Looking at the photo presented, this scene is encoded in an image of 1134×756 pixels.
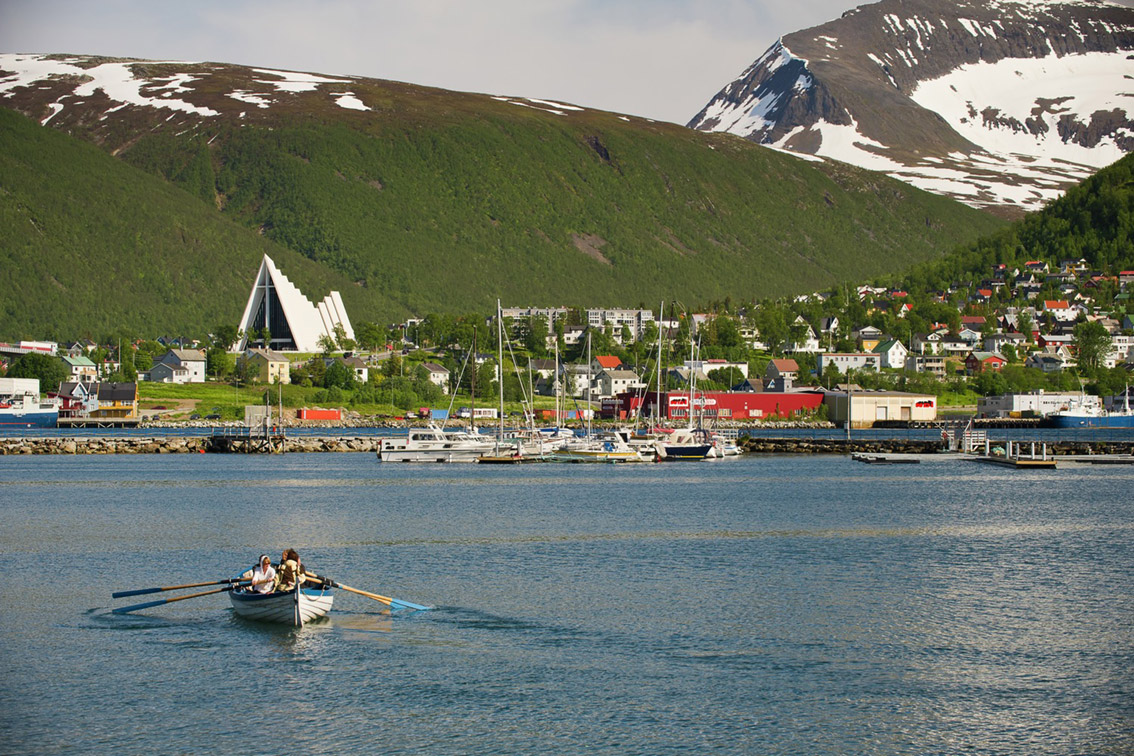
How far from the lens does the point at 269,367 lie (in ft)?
A: 537

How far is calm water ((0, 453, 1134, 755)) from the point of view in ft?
81.4

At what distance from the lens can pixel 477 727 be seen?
25.0 m

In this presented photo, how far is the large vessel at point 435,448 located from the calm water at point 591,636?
33844 mm

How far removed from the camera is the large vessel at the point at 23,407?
462 feet

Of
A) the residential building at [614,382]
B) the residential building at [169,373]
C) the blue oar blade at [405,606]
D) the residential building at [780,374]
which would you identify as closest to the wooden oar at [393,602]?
the blue oar blade at [405,606]

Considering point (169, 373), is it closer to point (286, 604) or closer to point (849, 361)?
point (849, 361)

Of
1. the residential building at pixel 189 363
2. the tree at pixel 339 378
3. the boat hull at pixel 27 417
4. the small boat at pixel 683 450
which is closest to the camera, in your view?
the small boat at pixel 683 450

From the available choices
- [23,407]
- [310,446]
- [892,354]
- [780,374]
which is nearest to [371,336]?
[780,374]

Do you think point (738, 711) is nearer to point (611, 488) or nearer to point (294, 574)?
point (294, 574)

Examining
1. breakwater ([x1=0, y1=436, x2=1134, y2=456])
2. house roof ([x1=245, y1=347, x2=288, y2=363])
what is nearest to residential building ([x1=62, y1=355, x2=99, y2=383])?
house roof ([x1=245, y1=347, x2=288, y2=363])

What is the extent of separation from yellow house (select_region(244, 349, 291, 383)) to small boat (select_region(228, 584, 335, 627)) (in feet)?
431

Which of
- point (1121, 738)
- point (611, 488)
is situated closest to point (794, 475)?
point (611, 488)

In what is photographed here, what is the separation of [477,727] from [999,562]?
23.4m

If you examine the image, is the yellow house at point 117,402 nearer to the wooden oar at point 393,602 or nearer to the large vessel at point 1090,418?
the large vessel at point 1090,418
